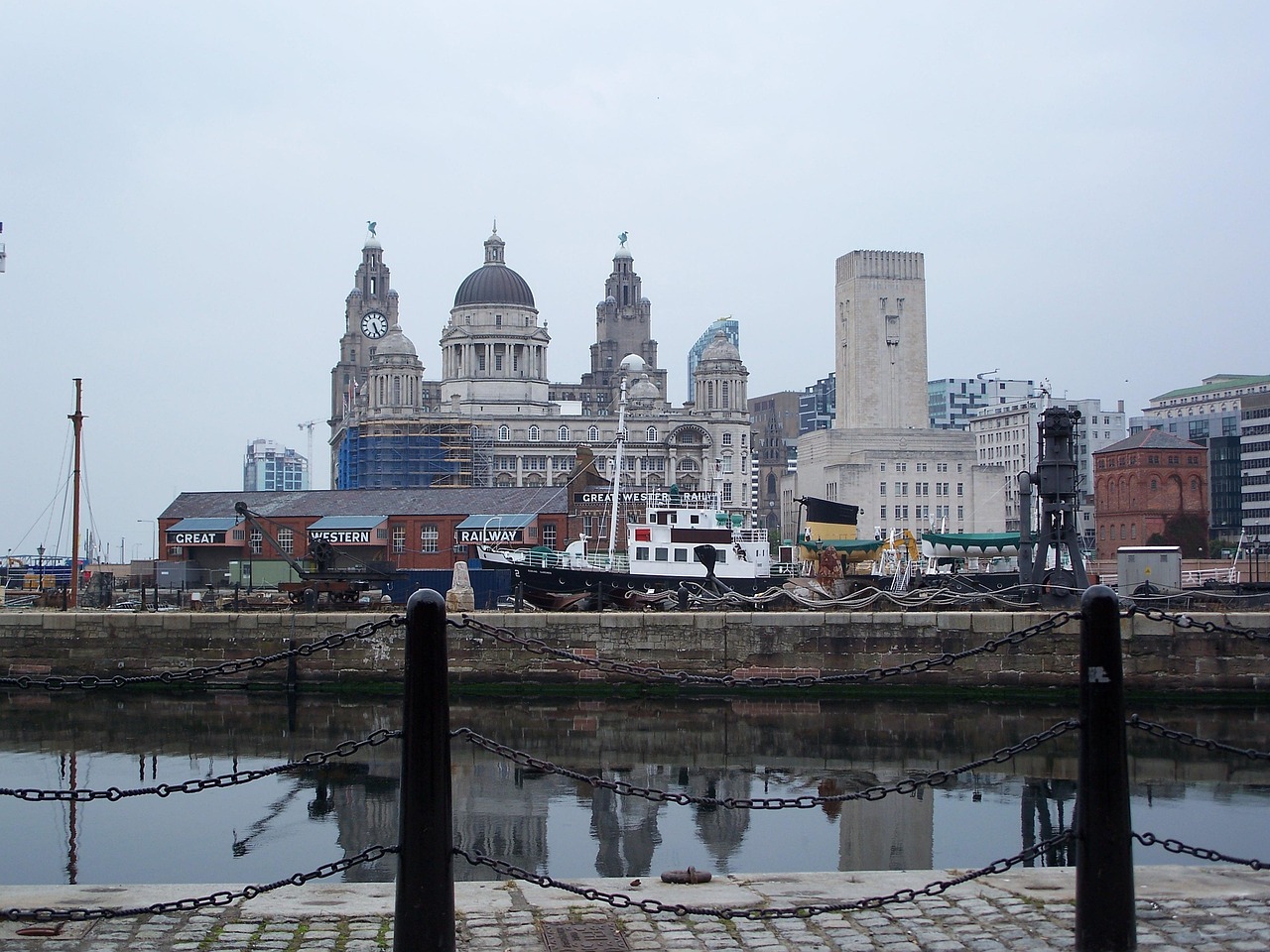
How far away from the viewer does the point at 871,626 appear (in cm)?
Answer: 2423

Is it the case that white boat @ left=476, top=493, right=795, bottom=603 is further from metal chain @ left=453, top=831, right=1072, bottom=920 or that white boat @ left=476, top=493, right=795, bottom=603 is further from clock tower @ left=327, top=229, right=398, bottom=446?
clock tower @ left=327, top=229, right=398, bottom=446

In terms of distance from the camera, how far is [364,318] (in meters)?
172

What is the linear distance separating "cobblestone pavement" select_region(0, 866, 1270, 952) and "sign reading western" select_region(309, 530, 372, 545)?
48.4 metres

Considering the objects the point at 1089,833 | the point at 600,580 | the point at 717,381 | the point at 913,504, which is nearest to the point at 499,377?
the point at 717,381

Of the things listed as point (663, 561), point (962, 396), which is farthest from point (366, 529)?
point (962, 396)

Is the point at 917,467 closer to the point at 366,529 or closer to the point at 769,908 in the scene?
the point at 366,529

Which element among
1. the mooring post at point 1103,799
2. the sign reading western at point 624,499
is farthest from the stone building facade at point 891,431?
the mooring post at point 1103,799

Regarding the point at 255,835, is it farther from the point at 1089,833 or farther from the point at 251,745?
the point at 1089,833

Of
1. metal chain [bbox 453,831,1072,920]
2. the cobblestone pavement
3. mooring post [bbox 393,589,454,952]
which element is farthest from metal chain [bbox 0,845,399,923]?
metal chain [bbox 453,831,1072,920]

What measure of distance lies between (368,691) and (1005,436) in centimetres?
12939

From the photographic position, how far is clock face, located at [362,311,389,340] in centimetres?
17088

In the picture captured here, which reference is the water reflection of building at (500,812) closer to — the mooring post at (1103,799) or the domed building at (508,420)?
the mooring post at (1103,799)

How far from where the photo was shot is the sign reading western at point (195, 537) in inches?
2287

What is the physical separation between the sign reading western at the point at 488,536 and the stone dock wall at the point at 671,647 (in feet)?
93.5
